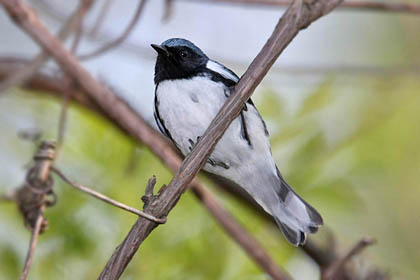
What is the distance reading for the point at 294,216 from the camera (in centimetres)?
192

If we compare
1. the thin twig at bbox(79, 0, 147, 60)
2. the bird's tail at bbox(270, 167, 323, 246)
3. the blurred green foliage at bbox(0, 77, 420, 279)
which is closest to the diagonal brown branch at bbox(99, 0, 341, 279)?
the bird's tail at bbox(270, 167, 323, 246)

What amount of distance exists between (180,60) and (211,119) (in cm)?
23

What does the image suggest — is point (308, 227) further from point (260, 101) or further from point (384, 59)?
point (384, 59)

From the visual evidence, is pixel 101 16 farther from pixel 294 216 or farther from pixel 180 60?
pixel 294 216

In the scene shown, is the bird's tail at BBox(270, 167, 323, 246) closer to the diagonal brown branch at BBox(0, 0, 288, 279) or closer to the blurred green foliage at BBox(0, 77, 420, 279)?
the diagonal brown branch at BBox(0, 0, 288, 279)

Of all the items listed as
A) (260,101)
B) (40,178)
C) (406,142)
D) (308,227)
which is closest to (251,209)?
(260,101)

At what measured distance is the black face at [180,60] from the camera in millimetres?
2010

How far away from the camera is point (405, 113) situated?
3.68 meters

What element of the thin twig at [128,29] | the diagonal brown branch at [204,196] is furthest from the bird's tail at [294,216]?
the thin twig at [128,29]

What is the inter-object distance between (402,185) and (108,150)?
185 centimetres

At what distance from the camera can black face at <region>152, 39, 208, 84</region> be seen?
201 centimetres

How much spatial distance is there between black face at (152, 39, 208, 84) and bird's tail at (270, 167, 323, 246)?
43 centimetres

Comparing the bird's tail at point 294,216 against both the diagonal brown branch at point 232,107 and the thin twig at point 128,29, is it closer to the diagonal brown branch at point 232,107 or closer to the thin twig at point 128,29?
the diagonal brown branch at point 232,107

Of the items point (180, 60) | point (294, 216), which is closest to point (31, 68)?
point (180, 60)
